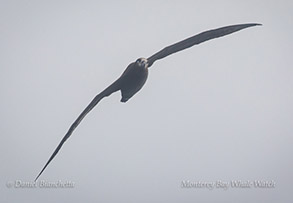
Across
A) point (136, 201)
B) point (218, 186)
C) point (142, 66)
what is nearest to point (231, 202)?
point (218, 186)

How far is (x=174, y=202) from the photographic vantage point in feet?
5.88

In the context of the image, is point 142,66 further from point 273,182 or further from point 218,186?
point 273,182

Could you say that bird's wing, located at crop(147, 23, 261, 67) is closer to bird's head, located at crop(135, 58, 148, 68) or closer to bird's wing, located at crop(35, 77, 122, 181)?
bird's head, located at crop(135, 58, 148, 68)

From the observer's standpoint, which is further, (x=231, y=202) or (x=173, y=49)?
(x=231, y=202)

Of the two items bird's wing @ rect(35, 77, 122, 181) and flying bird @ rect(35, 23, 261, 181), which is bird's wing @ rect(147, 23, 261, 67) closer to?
flying bird @ rect(35, 23, 261, 181)

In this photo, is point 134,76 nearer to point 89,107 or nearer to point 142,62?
point 142,62

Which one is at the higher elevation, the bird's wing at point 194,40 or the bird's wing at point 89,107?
the bird's wing at point 194,40

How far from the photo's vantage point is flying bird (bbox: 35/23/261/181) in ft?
5.38

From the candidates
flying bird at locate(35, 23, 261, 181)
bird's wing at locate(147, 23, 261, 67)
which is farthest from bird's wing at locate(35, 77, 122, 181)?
bird's wing at locate(147, 23, 261, 67)

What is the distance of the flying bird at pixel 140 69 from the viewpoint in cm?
164

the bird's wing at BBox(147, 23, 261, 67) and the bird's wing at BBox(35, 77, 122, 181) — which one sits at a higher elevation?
the bird's wing at BBox(147, 23, 261, 67)

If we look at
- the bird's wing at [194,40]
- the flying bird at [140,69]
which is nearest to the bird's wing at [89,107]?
the flying bird at [140,69]

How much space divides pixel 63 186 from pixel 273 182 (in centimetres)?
74

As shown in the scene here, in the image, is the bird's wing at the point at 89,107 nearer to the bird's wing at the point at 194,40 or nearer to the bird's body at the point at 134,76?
the bird's body at the point at 134,76
